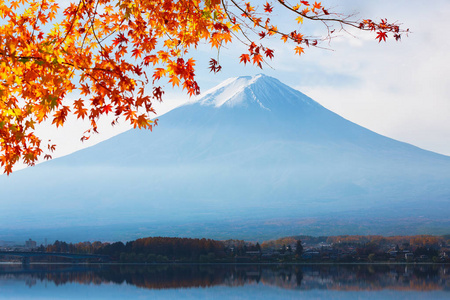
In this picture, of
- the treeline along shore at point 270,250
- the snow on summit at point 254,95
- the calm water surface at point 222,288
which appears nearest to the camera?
the calm water surface at point 222,288

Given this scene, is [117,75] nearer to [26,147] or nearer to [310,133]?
[26,147]

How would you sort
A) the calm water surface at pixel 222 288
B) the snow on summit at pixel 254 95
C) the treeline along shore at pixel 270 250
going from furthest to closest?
1. the snow on summit at pixel 254 95
2. the treeline along shore at pixel 270 250
3. the calm water surface at pixel 222 288

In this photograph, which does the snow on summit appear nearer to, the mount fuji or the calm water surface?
the mount fuji

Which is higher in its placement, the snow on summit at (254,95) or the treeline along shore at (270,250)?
the snow on summit at (254,95)

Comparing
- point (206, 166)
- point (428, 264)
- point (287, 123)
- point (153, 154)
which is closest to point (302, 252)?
point (428, 264)

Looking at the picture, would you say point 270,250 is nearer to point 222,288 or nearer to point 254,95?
point 222,288

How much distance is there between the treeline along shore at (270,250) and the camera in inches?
2483

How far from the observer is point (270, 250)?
6975 cm

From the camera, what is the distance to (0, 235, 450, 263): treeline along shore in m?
63.1

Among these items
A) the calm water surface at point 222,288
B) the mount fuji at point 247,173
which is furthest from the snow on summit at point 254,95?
the calm water surface at point 222,288

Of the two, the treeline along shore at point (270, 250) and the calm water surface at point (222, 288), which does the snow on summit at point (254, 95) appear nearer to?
the treeline along shore at point (270, 250)

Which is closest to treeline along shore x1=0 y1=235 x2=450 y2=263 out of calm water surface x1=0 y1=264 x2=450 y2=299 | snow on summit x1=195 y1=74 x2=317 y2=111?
calm water surface x1=0 y1=264 x2=450 y2=299

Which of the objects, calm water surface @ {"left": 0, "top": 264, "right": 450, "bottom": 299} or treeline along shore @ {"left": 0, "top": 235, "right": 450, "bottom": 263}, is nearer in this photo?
calm water surface @ {"left": 0, "top": 264, "right": 450, "bottom": 299}

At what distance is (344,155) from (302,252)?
90613 millimetres
